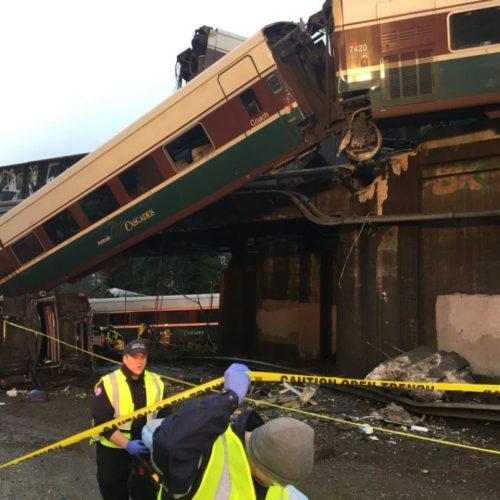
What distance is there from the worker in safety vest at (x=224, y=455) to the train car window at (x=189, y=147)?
8.16 meters

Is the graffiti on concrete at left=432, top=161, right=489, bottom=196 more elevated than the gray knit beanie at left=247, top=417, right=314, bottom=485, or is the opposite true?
the graffiti on concrete at left=432, top=161, right=489, bottom=196

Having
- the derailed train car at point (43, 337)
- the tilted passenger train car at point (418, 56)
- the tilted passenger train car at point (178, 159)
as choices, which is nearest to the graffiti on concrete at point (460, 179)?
the tilted passenger train car at point (418, 56)

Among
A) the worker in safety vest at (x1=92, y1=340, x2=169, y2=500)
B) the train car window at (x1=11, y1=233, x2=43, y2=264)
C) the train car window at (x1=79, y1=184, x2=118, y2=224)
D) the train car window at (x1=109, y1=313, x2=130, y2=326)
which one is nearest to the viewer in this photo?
the worker in safety vest at (x1=92, y1=340, x2=169, y2=500)

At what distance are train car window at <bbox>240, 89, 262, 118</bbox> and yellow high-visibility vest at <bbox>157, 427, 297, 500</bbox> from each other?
7907 mm

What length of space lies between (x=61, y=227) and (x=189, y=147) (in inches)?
142

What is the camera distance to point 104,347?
1711cm

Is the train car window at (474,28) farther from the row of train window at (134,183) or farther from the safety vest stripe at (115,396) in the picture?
the safety vest stripe at (115,396)

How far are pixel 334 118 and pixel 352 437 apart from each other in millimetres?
5567

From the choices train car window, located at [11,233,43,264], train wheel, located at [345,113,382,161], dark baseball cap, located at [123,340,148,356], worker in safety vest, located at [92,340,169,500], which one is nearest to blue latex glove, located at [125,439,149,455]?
worker in safety vest, located at [92,340,169,500]

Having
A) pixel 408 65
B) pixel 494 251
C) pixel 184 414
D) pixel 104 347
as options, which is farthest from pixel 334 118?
pixel 104 347

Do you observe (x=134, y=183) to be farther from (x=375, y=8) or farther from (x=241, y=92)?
(x=375, y=8)

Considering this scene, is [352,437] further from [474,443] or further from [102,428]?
[102,428]

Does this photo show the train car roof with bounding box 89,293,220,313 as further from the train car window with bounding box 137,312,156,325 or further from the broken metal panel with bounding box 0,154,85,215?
the broken metal panel with bounding box 0,154,85,215

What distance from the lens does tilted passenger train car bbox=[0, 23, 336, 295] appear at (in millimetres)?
8969
